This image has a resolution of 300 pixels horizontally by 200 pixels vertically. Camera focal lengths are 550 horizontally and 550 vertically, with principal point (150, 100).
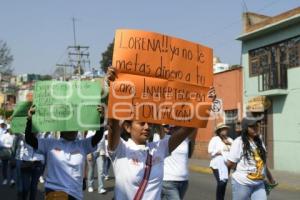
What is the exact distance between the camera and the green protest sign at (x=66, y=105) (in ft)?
18.7

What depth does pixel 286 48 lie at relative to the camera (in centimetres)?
2319

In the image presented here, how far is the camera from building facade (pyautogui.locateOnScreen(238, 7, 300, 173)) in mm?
22438

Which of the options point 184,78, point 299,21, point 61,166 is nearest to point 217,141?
point 61,166

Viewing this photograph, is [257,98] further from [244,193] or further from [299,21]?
[244,193]

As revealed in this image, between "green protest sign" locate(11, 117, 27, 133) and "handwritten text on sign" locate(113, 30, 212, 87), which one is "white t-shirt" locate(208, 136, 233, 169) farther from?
"handwritten text on sign" locate(113, 30, 212, 87)

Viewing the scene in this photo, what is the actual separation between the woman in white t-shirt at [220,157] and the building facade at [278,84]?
1191 centimetres

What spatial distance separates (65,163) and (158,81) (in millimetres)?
1708

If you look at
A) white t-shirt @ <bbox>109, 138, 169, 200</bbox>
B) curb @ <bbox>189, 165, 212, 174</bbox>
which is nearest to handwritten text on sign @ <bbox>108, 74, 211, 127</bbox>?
white t-shirt @ <bbox>109, 138, 169, 200</bbox>

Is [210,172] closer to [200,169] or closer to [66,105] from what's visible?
[200,169]

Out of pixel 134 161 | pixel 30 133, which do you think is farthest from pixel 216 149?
pixel 134 161

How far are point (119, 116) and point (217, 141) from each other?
5864mm

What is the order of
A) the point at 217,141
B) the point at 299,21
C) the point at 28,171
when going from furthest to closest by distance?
the point at 299,21
the point at 217,141
the point at 28,171

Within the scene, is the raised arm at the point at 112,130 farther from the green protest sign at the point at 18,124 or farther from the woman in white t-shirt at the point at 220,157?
the woman in white t-shirt at the point at 220,157

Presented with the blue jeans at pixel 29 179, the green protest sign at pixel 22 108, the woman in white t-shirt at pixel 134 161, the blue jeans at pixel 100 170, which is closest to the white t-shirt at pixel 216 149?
the blue jeans at pixel 29 179
